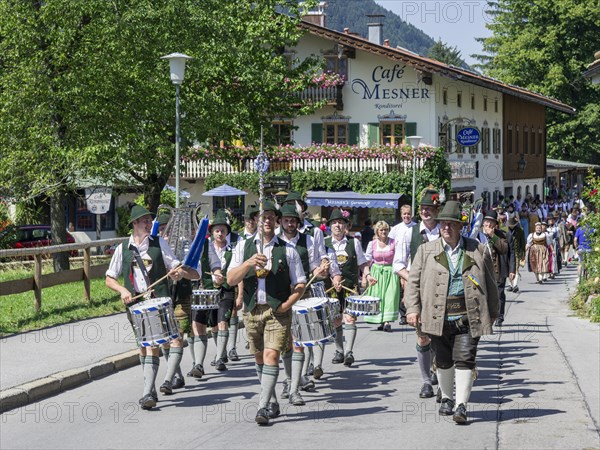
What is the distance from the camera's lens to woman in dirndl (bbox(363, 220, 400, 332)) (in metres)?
15.9

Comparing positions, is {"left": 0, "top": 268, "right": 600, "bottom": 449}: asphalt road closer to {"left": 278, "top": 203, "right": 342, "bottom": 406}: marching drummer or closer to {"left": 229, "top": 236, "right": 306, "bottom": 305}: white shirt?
{"left": 278, "top": 203, "right": 342, "bottom": 406}: marching drummer

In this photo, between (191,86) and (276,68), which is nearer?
(191,86)

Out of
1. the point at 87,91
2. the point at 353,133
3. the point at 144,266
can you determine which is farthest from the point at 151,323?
the point at 353,133

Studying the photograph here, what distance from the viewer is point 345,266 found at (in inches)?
539

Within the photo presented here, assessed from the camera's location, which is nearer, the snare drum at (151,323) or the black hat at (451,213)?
the black hat at (451,213)

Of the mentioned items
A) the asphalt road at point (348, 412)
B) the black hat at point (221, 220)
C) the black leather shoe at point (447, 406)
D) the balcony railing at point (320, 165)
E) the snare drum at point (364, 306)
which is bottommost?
the asphalt road at point (348, 412)

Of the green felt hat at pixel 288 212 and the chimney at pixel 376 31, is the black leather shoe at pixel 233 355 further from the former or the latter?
the chimney at pixel 376 31

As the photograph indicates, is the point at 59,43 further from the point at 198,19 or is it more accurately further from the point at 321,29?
the point at 321,29

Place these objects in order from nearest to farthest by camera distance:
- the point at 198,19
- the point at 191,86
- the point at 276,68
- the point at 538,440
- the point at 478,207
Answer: the point at 538,440 → the point at 478,207 → the point at 198,19 → the point at 191,86 → the point at 276,68

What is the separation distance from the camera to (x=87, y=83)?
79.2 feet

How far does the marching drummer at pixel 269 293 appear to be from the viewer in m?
9.77

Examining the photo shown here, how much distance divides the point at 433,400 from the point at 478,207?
3.66m

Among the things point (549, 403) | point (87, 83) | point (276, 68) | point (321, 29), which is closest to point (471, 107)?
point (321, 29)

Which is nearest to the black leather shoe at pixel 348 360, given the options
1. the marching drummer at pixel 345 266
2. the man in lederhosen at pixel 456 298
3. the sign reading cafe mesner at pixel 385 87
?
the marching drummer at pixel 345 266
